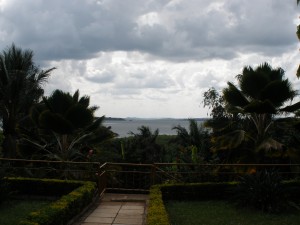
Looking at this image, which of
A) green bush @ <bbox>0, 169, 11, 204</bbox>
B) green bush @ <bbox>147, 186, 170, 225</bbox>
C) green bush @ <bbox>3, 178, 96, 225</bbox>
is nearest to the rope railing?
green bush @ <bbox>3, 178, 96, 225</bbox>

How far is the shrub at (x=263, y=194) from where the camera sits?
10.5m

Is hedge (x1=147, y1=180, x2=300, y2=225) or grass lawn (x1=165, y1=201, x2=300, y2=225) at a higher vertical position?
hedge (x1=147, y1=180, x2=300, y2=225)

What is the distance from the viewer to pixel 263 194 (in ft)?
34.7

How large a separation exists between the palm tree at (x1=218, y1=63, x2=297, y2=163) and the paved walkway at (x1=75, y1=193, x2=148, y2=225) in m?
3.96

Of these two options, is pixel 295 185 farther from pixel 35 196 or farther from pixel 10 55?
pixel 10 55

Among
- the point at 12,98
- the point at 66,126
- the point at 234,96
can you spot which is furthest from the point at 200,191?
the point at 12,98

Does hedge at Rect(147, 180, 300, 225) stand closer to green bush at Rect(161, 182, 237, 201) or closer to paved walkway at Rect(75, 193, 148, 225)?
green bush at Rect(161, 182, 237, 201)

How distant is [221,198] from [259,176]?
1.79 meters

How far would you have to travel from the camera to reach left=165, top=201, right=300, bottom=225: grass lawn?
9.37m

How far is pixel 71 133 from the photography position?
15.0m

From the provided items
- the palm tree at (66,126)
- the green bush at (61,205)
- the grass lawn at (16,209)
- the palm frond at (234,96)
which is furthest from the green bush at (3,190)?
the palm frond at (234,96)

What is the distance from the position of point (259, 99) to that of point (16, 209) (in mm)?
8251

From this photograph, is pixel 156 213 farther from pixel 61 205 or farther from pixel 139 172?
pixel 139 172

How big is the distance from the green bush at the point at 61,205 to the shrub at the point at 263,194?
13.4 feet
